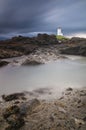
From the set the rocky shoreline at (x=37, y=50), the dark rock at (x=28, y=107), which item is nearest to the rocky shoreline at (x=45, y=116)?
the dark rock at (x=28, y=107)

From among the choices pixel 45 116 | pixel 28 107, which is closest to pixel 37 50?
pixel 28 107

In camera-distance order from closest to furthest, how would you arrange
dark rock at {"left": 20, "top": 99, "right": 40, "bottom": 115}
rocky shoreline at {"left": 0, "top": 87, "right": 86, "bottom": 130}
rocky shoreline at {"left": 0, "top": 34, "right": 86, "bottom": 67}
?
1. rocky shoreline at {"left": 0, "top": 87, "right": 86, "bottom": 130}
2. dark rock at {"left": 20, "top": 99, "right": 40, "bottom": 115}
3. rocky shoreline at {"left": 0, "top": 34, "right": 86, "bottom": 67}

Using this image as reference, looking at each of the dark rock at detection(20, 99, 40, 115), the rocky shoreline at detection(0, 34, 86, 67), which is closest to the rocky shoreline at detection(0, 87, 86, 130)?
the dark rock at detection(20, 99, 40, 115)

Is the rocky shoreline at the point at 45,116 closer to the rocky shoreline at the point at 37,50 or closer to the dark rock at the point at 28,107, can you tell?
the dark rock at the point at 28,107

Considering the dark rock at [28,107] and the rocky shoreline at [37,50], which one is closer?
the dark rock at [28,107]

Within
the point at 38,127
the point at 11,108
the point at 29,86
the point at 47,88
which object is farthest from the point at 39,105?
the point at 29,86

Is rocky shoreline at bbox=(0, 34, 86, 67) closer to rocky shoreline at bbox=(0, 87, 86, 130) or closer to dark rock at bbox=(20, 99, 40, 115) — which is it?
dark rock at bbox=(20, 99, 40, 115)

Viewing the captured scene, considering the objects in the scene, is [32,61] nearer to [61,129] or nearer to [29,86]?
[29,86]

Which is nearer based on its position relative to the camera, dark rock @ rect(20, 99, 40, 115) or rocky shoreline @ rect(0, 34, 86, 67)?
dark rock @ rect(20, 99, 40, 115)

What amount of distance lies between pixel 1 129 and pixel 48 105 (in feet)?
7.44

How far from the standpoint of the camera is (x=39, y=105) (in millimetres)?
8648

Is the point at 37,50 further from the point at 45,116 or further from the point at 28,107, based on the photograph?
the point at 45,116

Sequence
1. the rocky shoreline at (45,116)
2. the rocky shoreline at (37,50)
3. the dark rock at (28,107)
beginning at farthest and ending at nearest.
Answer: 1. the rocky shoreline at (37,50)
2. the dark rock at (28,107)
3. the rocky shoreline at (45,116)

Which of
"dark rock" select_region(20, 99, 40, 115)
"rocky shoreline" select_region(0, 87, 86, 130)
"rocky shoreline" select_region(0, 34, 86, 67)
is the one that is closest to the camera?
"rocky shoreline" select_region(0, 87, 86, 130)
